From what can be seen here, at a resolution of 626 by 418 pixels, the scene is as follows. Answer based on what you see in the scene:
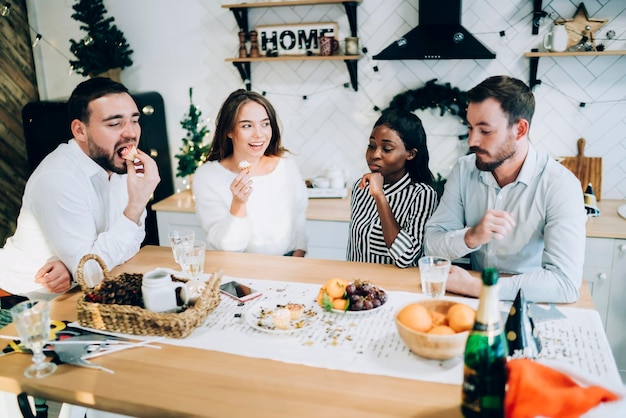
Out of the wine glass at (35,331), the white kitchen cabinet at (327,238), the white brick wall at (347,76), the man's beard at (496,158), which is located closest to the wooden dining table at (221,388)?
the wine glass at (35,331)

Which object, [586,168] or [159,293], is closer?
[159,293]

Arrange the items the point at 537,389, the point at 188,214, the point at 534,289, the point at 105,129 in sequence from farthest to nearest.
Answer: the point at 188,214 → the point at 105,129 → the point at 534,289 → the point at 537,389

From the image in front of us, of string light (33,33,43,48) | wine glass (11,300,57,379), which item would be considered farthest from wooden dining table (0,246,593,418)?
string light (33,33,43,48)

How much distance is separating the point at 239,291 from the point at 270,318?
230 millimetres

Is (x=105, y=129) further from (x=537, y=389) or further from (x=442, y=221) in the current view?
(x=537, y=389)

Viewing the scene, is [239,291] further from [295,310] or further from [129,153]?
[129,153]

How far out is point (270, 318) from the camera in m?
1.57

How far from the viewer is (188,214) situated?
11.0 feet

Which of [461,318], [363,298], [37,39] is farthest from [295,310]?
[37,39]

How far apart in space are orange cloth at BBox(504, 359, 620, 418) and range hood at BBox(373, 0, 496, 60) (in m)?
2.18

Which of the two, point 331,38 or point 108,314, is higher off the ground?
point 331,38

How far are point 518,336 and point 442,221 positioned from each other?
763 millimetres

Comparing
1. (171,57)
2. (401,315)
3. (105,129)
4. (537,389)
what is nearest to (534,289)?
(401,315)

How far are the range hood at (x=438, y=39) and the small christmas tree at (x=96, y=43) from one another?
5.72 ft
